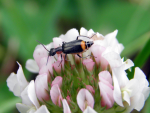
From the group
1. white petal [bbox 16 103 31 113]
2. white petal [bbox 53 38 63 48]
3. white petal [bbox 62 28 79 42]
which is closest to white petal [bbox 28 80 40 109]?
white petal [bbox 16 103 31 113]

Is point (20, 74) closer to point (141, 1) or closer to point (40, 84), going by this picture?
point (40, 84)

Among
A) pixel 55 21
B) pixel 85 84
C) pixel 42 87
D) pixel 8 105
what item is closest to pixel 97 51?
pixel 85 84

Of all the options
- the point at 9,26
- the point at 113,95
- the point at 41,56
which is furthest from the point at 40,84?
the point at 9,26

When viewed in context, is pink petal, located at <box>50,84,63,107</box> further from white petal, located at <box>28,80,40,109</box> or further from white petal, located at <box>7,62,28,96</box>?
white petal, located at <box>7,62,28,96</box>

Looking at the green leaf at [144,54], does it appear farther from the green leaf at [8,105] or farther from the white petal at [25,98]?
the green leaf at [8,105]

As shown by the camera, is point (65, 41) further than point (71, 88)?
Yes

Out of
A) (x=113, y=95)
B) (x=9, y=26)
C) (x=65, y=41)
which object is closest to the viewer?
(x=113, y=95)

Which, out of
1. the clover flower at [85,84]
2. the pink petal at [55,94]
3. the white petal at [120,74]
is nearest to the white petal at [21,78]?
the clover flower at [85,84]

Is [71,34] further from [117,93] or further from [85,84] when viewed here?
[117,93]
